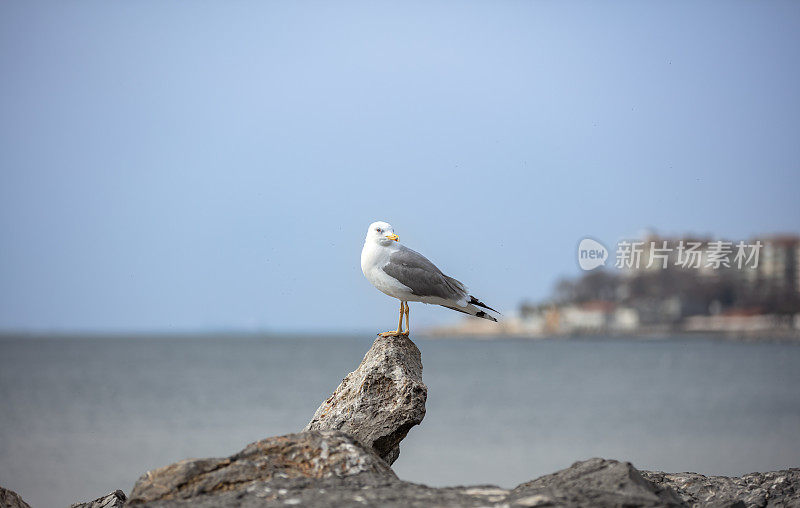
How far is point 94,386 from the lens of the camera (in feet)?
164

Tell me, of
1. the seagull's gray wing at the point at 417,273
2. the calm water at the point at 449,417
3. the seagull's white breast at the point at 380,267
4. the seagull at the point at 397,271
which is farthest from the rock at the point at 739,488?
the calm water at the point at 449,417

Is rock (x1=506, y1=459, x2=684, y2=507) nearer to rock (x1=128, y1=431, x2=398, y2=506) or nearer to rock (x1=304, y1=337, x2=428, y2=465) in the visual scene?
rock (x1=128, y1=431, x2=398, y2=506)

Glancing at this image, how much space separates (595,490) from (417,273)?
334 cm

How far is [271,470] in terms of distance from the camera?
5.25 m

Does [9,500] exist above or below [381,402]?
below

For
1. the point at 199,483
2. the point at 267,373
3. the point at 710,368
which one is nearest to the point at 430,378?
the point at 267,373

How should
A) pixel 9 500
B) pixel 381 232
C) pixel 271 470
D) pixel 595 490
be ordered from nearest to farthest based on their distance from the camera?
pixel 595 490
pixel 271 470
pixel 9 500
pixel 381 232

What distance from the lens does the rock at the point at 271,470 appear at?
5141mm

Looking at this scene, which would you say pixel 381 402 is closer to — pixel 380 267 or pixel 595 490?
pixel 380 267

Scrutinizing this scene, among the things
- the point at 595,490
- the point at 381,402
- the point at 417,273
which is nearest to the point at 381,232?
the point at 417,273

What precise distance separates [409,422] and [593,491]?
280cm

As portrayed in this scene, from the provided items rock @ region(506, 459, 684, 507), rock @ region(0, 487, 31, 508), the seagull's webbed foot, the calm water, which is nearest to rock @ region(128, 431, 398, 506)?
rock @ region(506, 459, 684, 507)

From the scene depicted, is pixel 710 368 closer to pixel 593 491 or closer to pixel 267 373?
pixel 267 373

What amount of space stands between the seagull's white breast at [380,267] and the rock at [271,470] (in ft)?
8.34
